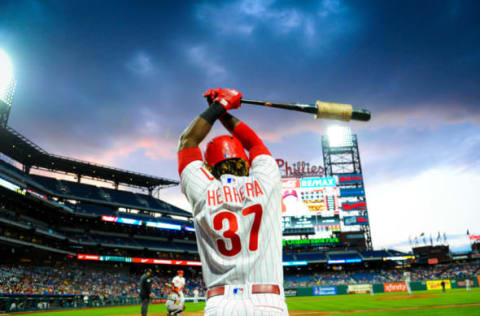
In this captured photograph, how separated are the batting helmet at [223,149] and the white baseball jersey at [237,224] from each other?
0.45 ft

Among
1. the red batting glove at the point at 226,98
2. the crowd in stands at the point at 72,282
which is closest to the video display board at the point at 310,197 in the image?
the crowd in stands at the point at 72,282

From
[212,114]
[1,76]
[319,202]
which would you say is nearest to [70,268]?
[1,76]

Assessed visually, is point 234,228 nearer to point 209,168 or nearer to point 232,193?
point 232,193

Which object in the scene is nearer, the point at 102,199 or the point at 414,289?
the point at 414,289

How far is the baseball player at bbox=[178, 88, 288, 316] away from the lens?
1.97 meters

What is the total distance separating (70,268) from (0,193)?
493 inches

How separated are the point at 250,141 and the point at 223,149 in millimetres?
262

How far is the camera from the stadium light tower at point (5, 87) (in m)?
35.4

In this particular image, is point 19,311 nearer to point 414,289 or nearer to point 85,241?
point 85,241

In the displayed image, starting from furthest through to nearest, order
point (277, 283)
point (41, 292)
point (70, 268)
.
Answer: point (70, 268)
point (41, 292)
point (277, 283)

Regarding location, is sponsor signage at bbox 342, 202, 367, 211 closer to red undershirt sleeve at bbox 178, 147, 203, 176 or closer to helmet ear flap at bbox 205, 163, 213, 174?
helmet ear flap at bbox 205, 163, 213, 174

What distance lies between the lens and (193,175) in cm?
216

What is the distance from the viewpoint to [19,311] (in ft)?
74.3

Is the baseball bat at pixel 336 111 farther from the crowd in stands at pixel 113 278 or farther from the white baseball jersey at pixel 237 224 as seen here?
the crowd in stands at pixel 113 278
